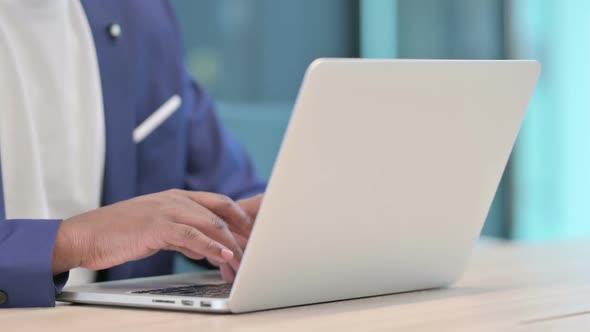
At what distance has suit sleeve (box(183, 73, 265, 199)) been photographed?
5.39 ft

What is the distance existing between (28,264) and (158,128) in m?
0.61

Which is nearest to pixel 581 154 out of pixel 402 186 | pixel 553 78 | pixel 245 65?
pixel 553 78

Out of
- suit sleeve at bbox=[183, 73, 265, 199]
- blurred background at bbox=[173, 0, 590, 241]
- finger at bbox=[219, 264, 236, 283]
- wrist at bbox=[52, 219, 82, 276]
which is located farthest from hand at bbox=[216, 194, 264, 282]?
blurred background at bbox=[173, 0, 590, 241]

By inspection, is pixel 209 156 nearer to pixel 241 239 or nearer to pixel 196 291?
pixel 241 239

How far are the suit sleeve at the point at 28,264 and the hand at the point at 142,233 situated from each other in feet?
0.05

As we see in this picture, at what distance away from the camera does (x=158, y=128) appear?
60.7 inches

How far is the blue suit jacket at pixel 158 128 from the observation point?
56.1 inches

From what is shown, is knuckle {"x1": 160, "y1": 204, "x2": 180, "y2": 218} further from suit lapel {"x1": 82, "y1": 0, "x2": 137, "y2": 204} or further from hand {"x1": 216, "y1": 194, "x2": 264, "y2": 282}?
suit lapel {"x1": 82, "y1": 0, "x2": 137, "y2": 204}

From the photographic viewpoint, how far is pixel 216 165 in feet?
5.45

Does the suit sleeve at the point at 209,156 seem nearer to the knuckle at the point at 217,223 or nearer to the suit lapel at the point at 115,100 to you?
the suit lapel at the point at 115,100

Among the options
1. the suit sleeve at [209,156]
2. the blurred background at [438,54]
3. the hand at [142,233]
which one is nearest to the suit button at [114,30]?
the suit sleeve at [209,156]

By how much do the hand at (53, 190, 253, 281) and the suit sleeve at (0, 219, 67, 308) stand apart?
0.02 meters

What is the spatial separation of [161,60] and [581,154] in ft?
6.80

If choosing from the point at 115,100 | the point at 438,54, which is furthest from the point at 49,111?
the point at 438,54
